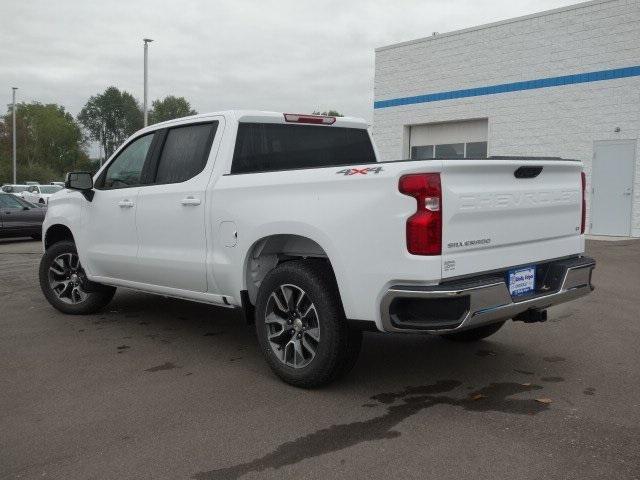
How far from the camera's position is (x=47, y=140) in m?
99.8

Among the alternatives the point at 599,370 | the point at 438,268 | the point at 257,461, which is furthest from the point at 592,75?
the point at 257,461

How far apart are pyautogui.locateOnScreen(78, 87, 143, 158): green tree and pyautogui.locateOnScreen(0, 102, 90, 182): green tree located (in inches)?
142

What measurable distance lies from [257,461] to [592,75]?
1659 cm

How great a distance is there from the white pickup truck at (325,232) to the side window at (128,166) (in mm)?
19

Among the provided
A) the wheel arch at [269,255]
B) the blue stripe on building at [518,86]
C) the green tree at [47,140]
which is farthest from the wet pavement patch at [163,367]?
the green tree at [47,140]

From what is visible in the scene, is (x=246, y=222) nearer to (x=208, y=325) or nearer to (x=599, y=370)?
(x=208, y=325)

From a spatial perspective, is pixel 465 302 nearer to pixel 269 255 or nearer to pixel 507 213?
pixel 507 213

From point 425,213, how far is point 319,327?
1.06 metres

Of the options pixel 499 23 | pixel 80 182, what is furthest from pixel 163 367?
pixel 499 23

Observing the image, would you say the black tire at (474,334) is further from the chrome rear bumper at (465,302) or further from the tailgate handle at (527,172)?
the tailgate handle at (527,172)

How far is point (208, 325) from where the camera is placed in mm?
6402

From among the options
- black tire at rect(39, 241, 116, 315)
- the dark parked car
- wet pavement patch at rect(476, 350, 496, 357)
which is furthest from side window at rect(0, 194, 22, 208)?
wet pavement patch at rect(476, 350, 496, 357)

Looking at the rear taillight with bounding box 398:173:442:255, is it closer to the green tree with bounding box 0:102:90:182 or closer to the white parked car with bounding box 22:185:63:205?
the white parked car with bounding box 22:185:63:205

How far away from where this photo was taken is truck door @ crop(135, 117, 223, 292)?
16.6ft
